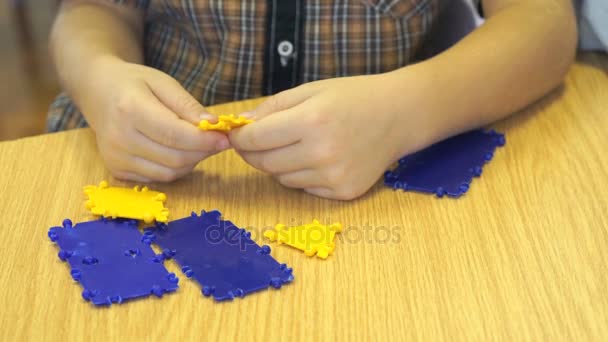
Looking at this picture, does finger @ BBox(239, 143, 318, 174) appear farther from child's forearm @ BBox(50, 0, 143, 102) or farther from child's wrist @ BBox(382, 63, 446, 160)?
child's forearm @ BBox(50, 0, 143, 102)

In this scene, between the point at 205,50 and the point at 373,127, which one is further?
the point at 205,50

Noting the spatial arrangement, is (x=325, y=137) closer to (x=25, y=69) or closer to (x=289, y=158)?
(x=289, y=158)

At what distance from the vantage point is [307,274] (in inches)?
26.1

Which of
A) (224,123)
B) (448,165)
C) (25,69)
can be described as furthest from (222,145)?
(25,69)

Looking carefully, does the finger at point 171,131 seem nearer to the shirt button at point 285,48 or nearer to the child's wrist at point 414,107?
the child's wrist at point 414,107

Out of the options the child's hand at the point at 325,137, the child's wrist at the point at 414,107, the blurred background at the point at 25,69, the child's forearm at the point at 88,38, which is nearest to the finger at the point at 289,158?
the child's hand at the point at 325,137

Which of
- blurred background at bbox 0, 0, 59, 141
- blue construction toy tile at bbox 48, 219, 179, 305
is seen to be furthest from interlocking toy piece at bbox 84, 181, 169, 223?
blurred background at bbox 0, 0, 59, 141

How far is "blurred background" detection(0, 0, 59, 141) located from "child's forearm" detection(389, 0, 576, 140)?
1412mm

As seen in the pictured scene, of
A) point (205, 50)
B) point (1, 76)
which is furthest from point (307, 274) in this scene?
point (1, 76)

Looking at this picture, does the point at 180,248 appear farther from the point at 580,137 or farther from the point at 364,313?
the point at 580,137

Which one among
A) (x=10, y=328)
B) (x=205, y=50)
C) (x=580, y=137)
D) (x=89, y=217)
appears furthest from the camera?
(x=205, y=50)

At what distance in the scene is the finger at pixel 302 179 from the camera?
0.77m

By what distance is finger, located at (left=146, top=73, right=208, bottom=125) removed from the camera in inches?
30.7

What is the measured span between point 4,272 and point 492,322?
42cm
